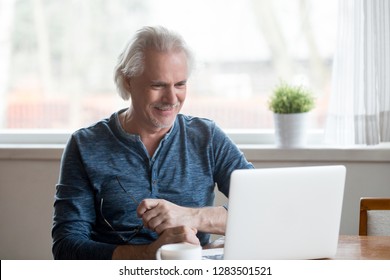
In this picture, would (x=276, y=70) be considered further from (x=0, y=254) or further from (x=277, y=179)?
(x=277, y=179)

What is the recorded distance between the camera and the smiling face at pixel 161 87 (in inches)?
92.3

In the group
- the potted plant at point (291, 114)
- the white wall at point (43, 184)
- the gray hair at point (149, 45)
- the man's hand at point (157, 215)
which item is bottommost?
the white wall at point (43, 184)

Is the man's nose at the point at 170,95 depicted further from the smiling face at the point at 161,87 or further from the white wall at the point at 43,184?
the white wall at the point at 43,184

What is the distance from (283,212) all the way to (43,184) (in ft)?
6.85

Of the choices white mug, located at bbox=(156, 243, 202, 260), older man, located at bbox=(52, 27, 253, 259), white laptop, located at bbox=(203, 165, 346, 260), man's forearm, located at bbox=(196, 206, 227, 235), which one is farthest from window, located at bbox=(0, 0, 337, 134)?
white mug, located at bbox=(156, 243, 202, 260)

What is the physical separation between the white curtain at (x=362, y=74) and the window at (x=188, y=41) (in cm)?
23

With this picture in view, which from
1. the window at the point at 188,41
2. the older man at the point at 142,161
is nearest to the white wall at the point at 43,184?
the window at the point at 188,41

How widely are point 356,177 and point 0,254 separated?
1716mm

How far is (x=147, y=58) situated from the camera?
2.35m

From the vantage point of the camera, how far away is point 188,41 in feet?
11.9

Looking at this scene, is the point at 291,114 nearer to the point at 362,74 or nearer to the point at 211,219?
the point at 362,74

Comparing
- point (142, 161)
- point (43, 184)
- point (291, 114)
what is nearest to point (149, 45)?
point (142, 161)

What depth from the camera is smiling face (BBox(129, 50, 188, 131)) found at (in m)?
2.34
